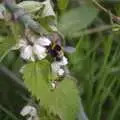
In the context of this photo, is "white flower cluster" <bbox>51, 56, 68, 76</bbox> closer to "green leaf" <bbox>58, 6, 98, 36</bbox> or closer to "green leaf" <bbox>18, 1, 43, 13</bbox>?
"green leaf" <bbox>18, 1, 43, 13</bbox>

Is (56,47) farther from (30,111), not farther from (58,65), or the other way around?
(30,111)

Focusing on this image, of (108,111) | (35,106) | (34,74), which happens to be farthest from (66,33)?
(108,111)

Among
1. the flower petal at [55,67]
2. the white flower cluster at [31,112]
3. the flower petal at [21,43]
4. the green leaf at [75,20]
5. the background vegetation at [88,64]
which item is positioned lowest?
the background vegetation at [88,64]

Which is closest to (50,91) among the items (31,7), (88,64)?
(31,7)

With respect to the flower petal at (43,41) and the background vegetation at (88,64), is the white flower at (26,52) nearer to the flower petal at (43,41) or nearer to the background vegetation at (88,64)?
the flower petal at (43,41)

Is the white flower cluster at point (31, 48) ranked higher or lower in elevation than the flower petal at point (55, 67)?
higher

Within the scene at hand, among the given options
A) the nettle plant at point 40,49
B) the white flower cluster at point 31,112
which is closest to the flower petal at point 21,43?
the nettle plant at point 40,49
